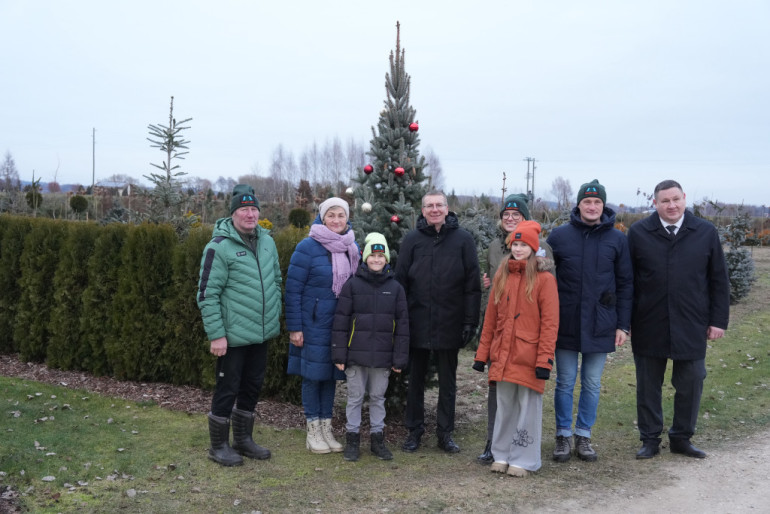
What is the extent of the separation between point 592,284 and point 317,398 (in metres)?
2.55

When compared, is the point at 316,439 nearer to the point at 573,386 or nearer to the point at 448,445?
the point at 448,445

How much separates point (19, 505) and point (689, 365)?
5313mm

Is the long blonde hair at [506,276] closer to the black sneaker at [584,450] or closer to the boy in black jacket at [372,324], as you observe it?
the boy in black jacket at [372,324]

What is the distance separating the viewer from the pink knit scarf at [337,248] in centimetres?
526

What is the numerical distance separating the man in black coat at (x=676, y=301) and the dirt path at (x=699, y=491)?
0.86 ft

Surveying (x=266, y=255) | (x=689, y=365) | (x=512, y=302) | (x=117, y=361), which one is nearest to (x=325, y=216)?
(x=266, y=255)

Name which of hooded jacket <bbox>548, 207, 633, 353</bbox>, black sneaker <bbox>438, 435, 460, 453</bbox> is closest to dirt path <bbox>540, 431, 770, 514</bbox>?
hooded jacket <bbox>548, 207, 633, 353</bbox>

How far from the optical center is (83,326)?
7711 millimetres

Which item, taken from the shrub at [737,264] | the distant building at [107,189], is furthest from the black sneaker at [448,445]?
the distant building at [107,189]

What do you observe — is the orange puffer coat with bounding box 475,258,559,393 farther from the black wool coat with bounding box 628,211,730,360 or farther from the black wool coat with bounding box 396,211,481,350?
the black wool coat with bounding box 628,211,730,360

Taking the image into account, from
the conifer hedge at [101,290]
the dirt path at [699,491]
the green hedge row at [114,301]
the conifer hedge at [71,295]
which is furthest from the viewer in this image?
the conifer hedge at [71,295]

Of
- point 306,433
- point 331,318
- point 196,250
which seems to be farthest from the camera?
point 196,250

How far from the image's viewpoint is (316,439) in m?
5.49

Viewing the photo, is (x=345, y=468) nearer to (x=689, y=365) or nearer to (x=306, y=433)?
(x=306, y=433)
